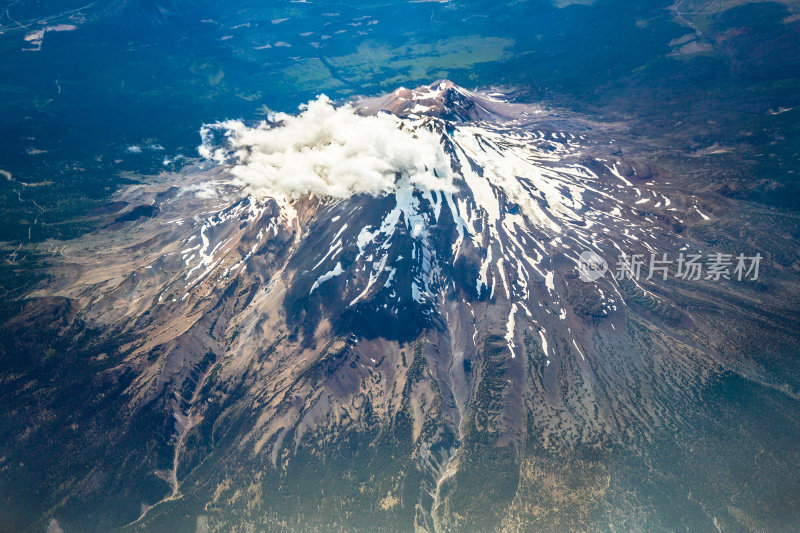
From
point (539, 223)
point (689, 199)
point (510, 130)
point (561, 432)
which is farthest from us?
point (510, 130)

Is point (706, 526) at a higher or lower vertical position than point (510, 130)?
lower

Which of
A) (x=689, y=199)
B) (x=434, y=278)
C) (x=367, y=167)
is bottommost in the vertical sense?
(x=434, y=278)

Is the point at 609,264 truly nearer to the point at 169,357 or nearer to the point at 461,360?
the point at 461,360

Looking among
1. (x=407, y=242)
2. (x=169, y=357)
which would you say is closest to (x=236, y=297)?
(x=169, y=357)
